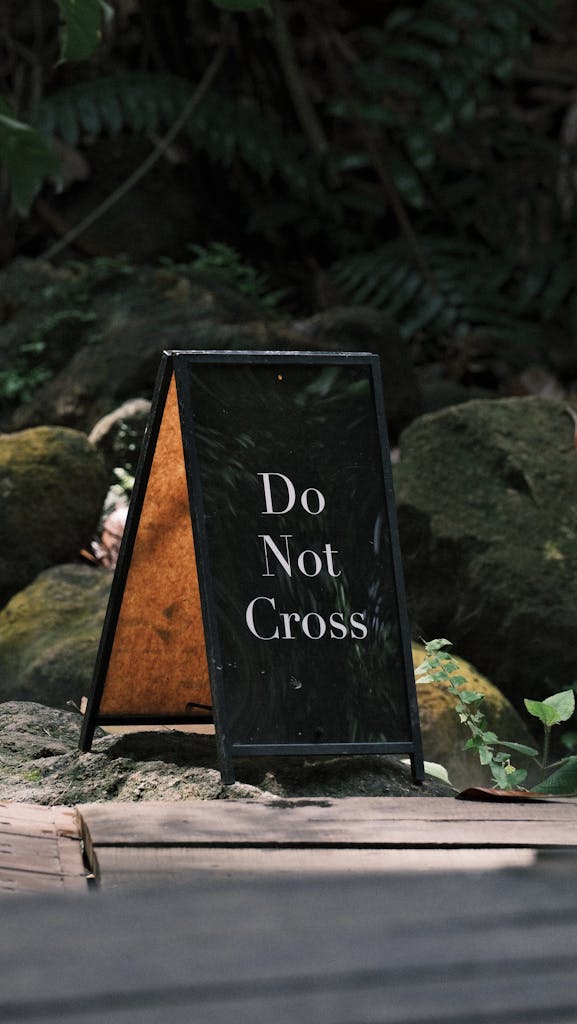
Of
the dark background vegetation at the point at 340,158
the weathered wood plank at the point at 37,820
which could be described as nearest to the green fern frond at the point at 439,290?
the dark background vegetation at the point at 340,158

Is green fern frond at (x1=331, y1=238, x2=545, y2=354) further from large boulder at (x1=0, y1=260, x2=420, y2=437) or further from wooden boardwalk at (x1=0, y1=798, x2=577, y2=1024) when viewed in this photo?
wooden boardwalk at (x1=0, y1=798, x2=577, y2=1024)

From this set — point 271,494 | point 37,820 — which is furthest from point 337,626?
point 37,820

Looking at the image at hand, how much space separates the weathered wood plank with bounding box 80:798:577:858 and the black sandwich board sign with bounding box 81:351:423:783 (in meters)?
0.37

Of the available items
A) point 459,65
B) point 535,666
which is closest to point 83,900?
point 535,666

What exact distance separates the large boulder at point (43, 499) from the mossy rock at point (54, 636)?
0.31 m

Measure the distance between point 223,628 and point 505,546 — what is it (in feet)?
7.15

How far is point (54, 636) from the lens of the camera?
4.11 metres

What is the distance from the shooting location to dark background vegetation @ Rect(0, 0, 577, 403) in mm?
8680

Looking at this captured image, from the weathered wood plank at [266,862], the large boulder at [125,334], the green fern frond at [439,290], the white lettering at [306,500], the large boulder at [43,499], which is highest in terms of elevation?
the green fern frond at [439,290]

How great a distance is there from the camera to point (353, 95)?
9070 millimetres

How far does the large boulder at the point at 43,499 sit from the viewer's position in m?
4.79

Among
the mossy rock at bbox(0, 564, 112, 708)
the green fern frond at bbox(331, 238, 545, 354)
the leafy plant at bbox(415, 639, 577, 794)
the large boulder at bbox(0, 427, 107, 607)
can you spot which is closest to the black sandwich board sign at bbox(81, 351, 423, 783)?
the leafy plant at bbox(415, 639, 577, 794)

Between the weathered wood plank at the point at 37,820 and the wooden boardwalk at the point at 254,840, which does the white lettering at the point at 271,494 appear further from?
the weathered wood plank at the point at 37,820

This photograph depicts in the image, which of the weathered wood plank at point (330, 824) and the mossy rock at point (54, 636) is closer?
the weathered wood plank at point (330, 824)
